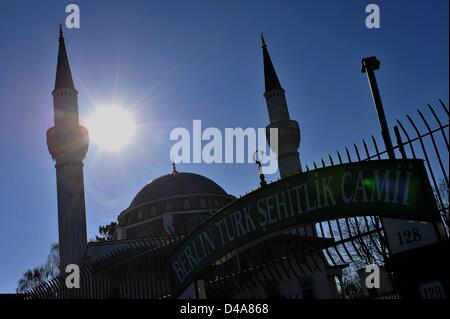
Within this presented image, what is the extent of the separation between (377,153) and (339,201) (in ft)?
2.33

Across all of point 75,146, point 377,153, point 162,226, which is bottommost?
point 377,153

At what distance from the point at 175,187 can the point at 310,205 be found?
33165mm

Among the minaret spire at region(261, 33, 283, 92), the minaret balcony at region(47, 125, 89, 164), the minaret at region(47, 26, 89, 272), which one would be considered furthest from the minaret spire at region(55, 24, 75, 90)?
the minaret spire at region(261, 33, 283, 92)

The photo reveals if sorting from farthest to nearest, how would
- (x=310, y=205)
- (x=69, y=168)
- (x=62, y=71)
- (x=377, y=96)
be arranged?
(x=62, y=71), (x=69, y=168), (x=377, y=96), (x=310, y=205)

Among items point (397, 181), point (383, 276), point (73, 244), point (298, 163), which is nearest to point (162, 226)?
point (73, 244)

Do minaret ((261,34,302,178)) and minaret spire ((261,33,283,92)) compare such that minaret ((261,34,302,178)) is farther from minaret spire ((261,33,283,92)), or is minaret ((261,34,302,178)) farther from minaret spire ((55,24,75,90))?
minaret spire ((55,24,75,90))

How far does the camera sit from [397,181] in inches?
195

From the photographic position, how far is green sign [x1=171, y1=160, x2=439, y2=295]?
4.83m

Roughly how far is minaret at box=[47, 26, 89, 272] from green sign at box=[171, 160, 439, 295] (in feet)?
66.5

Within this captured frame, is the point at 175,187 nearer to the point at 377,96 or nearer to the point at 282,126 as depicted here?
the point at 282,126

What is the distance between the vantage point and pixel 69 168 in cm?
2642

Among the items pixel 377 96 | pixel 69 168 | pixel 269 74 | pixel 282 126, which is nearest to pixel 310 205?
pixel 377 96
